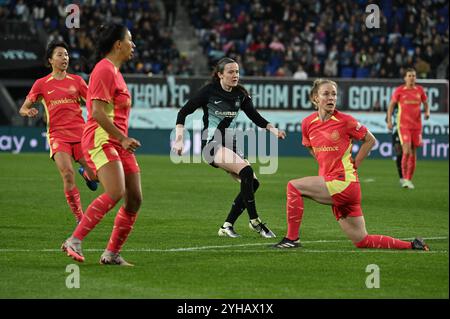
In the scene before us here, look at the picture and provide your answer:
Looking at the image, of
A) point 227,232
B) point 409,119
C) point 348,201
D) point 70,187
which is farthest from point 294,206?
point 409,119

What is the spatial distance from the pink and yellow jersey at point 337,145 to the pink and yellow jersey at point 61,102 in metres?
3.77

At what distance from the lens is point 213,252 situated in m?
10.9

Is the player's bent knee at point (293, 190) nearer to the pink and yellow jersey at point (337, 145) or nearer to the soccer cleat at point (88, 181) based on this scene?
the pink and yellow jersey at point (337, 145)

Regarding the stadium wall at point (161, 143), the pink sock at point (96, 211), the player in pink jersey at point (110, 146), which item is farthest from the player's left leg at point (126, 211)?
the stadium wall at point (161, 143)

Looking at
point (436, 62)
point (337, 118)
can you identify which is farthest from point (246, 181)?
point (436, 62)

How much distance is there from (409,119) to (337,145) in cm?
1167

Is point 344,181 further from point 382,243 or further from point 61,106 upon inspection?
point 61,106

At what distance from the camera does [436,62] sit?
119ft

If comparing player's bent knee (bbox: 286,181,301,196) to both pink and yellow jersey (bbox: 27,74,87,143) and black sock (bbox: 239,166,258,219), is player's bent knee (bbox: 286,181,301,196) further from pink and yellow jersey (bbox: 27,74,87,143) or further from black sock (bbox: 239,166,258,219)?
pink and yellow jersey (bbox: 27,74,87,143)

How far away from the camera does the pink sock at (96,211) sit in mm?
9453

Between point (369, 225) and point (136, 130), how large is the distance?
1982cm

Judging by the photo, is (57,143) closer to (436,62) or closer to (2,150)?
(2,150)

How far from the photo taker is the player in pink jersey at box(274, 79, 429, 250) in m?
10.7

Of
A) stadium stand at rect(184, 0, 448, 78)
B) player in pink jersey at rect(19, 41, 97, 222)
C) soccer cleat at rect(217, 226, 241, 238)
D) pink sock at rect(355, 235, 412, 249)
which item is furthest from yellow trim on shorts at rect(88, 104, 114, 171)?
stadium stand at rect(184, 0, 448, 78)
